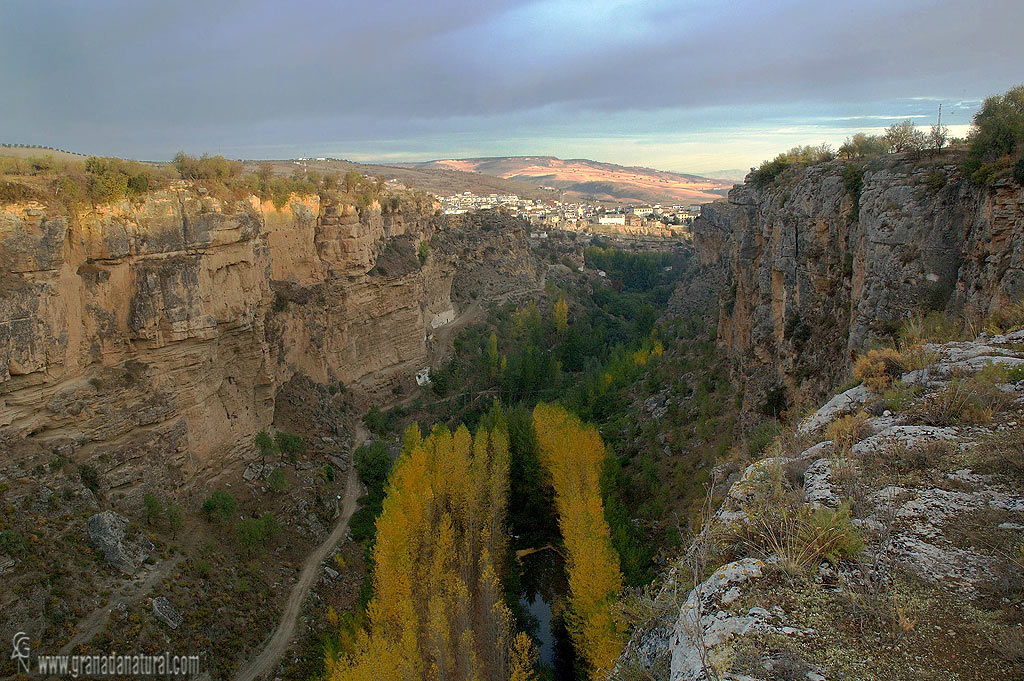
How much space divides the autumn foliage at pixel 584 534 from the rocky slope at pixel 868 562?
5395 mm

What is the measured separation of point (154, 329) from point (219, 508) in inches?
193

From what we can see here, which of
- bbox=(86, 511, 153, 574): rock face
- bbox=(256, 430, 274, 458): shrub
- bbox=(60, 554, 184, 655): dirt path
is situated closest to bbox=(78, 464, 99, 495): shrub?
bbox=(86, 511, 153, 574): rock face

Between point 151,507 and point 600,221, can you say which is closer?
point 151,507

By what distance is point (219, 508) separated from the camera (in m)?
16.7

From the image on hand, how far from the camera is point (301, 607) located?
603 inches

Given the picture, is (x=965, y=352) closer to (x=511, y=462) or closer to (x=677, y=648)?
(x=677, y=648)

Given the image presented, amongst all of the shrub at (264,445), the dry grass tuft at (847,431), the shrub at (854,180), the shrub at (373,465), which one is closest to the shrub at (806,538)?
the dry grass tuft at (847,431)

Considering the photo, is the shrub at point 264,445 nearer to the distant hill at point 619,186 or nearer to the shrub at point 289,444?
the shrub at point 289,444

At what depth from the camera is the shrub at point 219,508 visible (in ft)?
54.2

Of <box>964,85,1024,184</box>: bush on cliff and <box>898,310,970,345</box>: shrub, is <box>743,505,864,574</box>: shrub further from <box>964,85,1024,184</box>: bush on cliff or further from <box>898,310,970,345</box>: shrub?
<box>964,85,1024,184</box>: bush on cliff

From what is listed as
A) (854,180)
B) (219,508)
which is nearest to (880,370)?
(854,180)

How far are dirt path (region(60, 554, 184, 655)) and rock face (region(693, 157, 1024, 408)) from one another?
47.8ft

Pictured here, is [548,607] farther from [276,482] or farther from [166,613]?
[166,613]

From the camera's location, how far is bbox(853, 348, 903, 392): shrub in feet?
21.5
